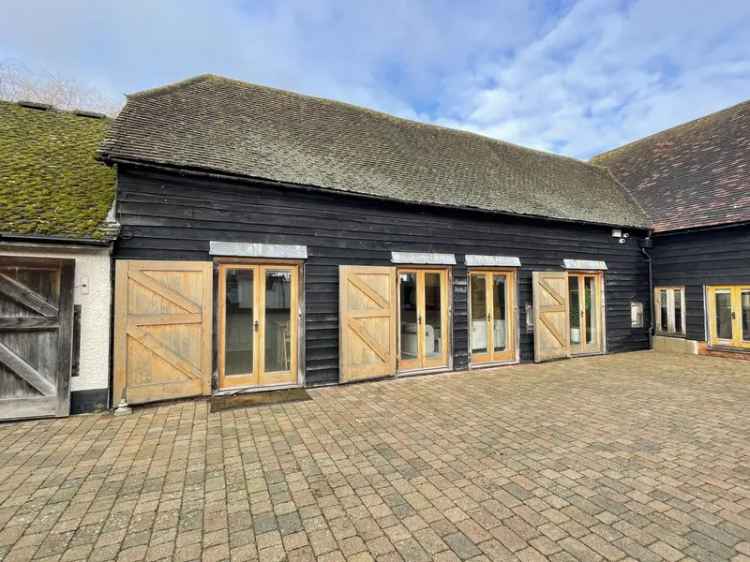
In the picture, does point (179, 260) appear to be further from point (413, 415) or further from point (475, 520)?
point (475, 520)

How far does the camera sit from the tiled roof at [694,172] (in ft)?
30.5

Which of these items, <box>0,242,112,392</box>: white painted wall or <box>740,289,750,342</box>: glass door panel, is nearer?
<box>0,242,112,392</box>: white painted wall

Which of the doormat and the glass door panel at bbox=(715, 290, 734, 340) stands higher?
the glass door panel at bbox=(715, 290, 734, 340)

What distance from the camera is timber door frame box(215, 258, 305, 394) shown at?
5.82m

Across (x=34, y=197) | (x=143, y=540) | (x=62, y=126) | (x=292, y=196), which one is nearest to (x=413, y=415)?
(x=143, y=540)

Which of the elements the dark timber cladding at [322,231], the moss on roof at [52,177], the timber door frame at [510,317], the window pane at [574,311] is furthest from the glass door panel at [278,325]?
the window pane at [574,311]

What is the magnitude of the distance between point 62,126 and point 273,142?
15.8 feet

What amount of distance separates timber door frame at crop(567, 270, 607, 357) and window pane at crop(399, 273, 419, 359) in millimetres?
4361

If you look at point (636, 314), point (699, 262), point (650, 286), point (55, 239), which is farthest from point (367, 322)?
point (699, 262)

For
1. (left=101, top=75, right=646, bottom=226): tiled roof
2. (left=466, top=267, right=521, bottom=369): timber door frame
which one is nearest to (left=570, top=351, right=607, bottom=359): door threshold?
(left=466, top=267, right=521, bottom=369): timber door frame

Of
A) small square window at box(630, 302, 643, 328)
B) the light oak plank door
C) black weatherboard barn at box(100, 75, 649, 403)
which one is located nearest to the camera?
black weatherboard barn at box(100, 75, 649, 403)

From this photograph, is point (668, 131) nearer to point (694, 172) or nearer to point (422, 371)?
point (694, 172)

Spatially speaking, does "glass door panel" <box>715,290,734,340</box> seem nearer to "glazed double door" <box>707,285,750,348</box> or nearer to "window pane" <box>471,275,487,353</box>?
"glazed double door" <box>707,285,750,348</box>

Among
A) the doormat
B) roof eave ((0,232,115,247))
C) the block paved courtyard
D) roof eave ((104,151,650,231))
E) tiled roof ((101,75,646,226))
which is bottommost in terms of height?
the block paved courtyard
